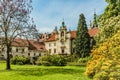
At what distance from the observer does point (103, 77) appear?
69.3 ft

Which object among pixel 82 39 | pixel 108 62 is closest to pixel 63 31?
pixel 82 39

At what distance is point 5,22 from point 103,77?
79.3 feet

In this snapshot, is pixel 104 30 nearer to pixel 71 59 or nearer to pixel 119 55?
pixel 119 55

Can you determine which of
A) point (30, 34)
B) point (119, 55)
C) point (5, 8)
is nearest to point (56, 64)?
point (30, 34)

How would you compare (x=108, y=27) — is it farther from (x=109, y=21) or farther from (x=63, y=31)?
(x=63, y=31)

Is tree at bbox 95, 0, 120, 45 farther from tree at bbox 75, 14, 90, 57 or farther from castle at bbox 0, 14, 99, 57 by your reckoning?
castle at bbox 0, 14, 99, 57

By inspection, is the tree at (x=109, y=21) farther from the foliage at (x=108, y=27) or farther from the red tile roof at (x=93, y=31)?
the red tile roof at (x=93, y=31)

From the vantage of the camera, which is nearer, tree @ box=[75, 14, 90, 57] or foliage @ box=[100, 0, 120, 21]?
foliage @ box=[100, 0, 120, 21]

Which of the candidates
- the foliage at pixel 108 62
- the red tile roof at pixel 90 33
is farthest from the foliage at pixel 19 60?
the red tile roof at pixel 90 33

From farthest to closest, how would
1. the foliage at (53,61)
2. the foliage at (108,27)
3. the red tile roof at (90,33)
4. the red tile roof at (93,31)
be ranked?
1. the red tile roof at (90,33)
2. the red tile roof at (93,31)
3. the foliage at (53,61)
4. the foliage at (108,27)

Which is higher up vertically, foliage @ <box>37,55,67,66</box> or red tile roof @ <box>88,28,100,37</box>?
red tile roof @ <box>88,28,100,37</box>

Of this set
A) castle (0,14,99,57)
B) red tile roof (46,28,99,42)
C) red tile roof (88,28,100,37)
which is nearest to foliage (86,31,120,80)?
red tile roof (46,28,99,42)

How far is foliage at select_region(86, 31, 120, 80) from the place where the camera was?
20.4 meters

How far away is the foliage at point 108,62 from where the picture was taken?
2044 cm
